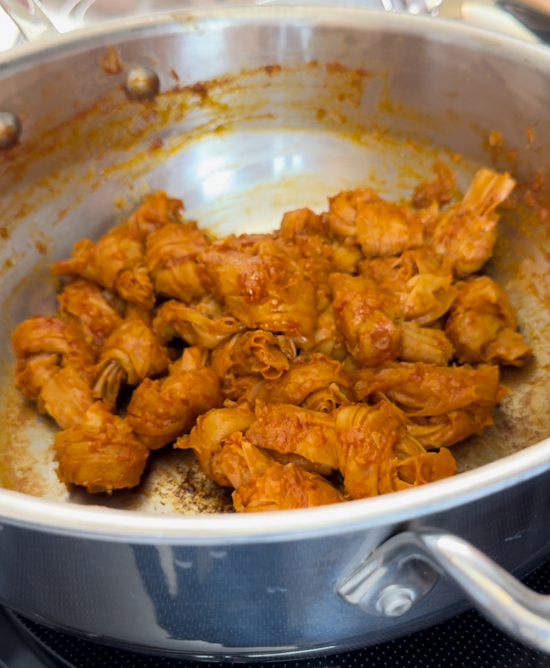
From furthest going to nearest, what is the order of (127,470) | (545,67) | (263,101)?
(263,101) → (545,67) → (127,470)

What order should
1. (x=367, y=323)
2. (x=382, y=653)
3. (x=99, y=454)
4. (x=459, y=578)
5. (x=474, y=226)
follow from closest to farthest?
(x=459, y=578), (x=382, y=653), (x=99, y=454), (x=367, y=323), (x=474, y=226)

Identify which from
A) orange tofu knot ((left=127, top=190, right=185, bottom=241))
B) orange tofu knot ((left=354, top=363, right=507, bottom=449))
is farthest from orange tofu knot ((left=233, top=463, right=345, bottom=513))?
orange tofu knot ((left=127, top=190, right=185, bottom=241))

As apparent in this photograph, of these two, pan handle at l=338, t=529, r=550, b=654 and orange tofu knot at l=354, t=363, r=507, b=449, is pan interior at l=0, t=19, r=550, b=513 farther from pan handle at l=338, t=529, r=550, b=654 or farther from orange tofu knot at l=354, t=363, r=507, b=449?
pan handle at l=338, t=529, r=550, b=654

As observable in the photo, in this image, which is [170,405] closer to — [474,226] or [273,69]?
[474,226]

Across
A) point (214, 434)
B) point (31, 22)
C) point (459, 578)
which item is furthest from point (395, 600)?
point (31, 22)

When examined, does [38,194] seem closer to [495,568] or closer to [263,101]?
[263,101]

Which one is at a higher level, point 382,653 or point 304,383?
point 304,383

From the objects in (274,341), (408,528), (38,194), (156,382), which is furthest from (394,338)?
(38,194)
